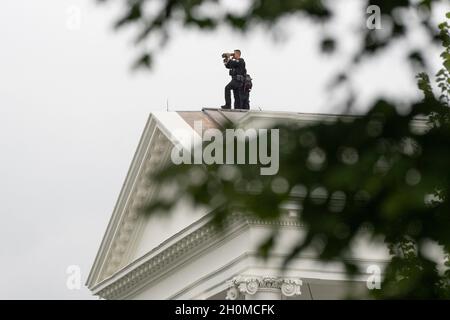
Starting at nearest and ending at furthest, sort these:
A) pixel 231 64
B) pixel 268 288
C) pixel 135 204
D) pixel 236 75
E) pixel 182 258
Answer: pixel 268 288 → pixel 182 258 → pixel 231 64 → pixel 236 75 → pixel 135 204

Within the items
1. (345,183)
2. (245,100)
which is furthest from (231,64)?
(345,183)

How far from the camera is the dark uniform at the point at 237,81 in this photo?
3850 cm

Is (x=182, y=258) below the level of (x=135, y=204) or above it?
below

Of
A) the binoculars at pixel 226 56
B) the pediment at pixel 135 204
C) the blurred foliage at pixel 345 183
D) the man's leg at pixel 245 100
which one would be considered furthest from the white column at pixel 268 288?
the blurred foliage at pixel 345 183

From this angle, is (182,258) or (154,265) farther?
(154,265)

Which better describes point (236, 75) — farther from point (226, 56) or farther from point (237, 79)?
point (226, 56)

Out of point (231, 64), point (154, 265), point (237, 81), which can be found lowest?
point (154, 265)

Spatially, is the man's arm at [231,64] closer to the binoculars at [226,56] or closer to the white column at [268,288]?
the binoculars at [226,56]

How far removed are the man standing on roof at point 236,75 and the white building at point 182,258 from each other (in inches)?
36.5

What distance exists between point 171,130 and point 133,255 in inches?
260

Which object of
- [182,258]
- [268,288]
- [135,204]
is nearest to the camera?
[268,288]

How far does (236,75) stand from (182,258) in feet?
16.2

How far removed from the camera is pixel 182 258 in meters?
37.9

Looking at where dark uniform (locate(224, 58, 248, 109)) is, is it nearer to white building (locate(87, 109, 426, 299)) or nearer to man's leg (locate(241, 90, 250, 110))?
man's leg (locate(241, 90, 250, 110))
